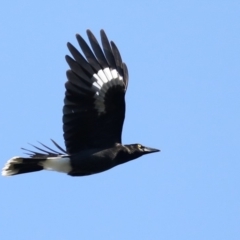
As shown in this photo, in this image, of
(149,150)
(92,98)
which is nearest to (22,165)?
(92,98)

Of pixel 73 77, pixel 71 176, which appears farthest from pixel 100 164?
pixel 73 77

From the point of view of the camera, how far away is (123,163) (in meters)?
13.3

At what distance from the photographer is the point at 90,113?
1295 cm

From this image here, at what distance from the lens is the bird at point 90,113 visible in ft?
42.3

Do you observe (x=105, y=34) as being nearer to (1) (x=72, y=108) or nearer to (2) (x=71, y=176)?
(1) (x=72, y=108)

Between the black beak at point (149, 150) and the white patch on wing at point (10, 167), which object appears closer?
the white patch on wing at point (10, 167)

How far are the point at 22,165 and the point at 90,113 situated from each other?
51.9 inches

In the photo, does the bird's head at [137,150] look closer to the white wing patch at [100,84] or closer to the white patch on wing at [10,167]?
the white wing patch at [100,84]

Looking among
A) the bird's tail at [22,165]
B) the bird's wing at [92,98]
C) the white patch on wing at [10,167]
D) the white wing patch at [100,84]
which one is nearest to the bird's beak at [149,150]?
the bird's wing at [92,98]

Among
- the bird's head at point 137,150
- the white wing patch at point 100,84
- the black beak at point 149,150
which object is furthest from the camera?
the black beak at point 149,150

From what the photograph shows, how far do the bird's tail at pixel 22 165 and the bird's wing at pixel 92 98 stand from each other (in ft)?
1.73

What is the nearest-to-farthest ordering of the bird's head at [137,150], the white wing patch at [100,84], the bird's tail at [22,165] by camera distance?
the white wing patch at [100,84], the bird's tail at [22,165], the bird's head at [137,150]

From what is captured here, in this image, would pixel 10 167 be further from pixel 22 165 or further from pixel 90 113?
pixel 90 113

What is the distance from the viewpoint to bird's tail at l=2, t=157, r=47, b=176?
1304cm
